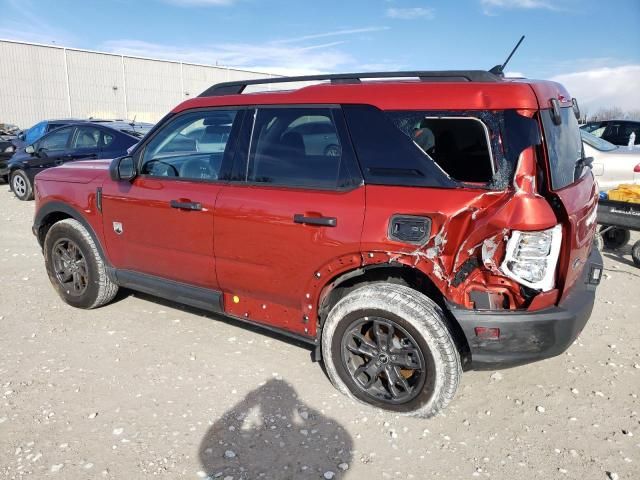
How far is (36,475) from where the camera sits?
2439mm

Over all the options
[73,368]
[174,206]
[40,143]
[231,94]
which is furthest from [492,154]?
[40,143]

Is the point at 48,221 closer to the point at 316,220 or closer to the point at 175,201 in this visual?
the point at 175,201

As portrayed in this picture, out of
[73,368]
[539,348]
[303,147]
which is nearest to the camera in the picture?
[539,348]

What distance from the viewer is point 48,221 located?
4598mm

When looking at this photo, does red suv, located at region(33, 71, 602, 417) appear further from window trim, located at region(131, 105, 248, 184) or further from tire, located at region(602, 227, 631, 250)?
tire, located at region(602, 227, 631, 250)

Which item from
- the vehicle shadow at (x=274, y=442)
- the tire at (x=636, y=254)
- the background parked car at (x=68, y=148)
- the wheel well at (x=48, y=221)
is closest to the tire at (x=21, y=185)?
the background parked car at (x=68, y=148)

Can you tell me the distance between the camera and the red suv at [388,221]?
8.22 ft

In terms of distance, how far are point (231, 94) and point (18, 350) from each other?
2.43m

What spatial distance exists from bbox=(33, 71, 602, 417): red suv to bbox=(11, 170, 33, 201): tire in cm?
772

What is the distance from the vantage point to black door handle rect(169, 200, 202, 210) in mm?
3373

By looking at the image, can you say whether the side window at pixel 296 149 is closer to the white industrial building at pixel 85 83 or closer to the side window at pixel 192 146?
the side window at pixel 192 146

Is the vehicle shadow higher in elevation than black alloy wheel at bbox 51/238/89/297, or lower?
lower

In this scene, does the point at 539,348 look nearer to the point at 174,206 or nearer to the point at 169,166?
the point at 174,206

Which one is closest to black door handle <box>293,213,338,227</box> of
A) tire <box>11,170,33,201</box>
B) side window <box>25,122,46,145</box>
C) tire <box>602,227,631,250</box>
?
tire <box>602,227,631,250</box>
